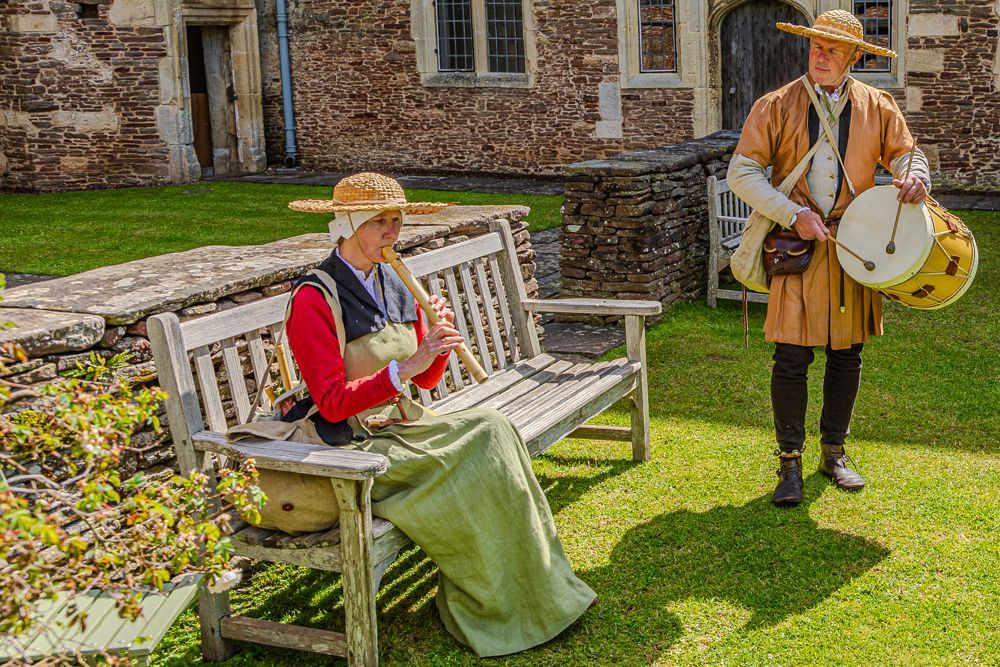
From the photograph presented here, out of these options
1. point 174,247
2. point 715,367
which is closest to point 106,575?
point 715,367

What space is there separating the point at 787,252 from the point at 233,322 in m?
2.22

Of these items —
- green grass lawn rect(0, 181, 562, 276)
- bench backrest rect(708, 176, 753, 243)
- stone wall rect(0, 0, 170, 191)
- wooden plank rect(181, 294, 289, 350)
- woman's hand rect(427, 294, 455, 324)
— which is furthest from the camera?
stone wall rect(0, 0, 170, 191)

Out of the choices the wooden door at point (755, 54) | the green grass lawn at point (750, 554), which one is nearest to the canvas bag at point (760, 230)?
the green grass lawn at point (750, 554)

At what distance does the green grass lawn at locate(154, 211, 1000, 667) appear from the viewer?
158 inches

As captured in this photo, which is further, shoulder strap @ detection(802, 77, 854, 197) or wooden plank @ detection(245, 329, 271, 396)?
shoulder strap @ detection(802, 77, 854, 197)

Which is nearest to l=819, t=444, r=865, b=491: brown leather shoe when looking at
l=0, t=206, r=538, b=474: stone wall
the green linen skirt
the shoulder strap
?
the shoulder strap

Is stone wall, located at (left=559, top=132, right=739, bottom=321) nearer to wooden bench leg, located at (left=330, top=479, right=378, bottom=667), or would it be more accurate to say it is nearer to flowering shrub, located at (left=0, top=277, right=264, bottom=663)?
wooden bench leg, located at (left=330, top=479, right=378, bottom=667)

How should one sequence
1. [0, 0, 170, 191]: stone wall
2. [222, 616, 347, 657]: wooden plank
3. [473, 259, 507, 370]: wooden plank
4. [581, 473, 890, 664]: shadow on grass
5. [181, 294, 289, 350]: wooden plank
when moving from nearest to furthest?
[222, 616, 347, 657]: wooden plank
[181, 294, 289, 350]: wooden plank
[581, 473, 890, 664]: shadow on grass
[473, 259, 507, 370]: wooden plank
[0, 0, 170, 191]: stone wall

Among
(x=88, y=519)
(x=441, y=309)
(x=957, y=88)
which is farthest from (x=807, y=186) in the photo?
(x=957, y=88)

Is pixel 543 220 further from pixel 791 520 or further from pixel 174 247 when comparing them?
pixel 791 520

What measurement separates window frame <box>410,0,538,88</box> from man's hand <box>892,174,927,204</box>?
12.7 meters

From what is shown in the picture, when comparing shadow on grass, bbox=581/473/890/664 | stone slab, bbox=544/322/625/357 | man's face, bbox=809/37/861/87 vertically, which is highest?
man's face, bbox=809/37/861/87

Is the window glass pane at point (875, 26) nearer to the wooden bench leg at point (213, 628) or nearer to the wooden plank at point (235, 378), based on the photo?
the wooden plank at point (235, 378)

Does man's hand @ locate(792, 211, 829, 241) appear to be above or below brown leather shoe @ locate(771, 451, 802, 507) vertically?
above
